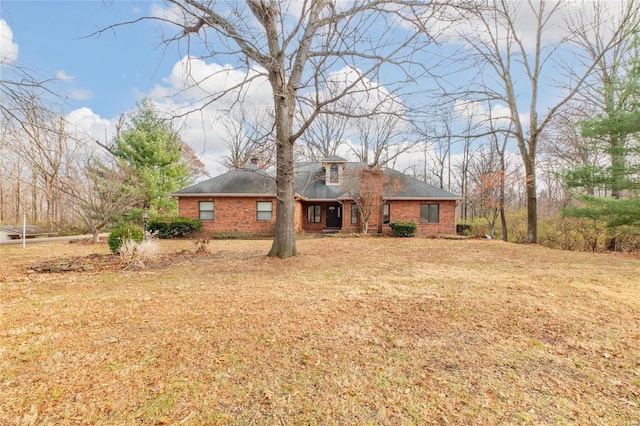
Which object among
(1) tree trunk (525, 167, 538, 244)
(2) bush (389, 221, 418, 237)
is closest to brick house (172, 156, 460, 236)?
(2) bush (389, 221, 418, 237)

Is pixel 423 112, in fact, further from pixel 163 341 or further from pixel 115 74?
pixel 115 74

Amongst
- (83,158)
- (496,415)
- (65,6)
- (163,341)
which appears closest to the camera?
(496,415)

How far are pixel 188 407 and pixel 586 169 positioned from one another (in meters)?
14.3

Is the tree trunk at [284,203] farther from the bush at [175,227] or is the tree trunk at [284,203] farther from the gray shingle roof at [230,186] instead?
the bush at [175,227]

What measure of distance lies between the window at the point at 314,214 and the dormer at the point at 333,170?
1.92 m

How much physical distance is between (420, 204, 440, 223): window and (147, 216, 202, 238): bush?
13.3 m

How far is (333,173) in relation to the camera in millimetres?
20156

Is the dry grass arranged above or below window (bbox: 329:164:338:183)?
below

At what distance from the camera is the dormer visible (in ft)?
64.1

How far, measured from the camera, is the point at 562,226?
50.1ft

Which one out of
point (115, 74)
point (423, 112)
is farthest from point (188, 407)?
point (115, 74)

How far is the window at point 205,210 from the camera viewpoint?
1725cm

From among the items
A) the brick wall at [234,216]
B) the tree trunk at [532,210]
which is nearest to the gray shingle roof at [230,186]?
the brick wall at [234,216]

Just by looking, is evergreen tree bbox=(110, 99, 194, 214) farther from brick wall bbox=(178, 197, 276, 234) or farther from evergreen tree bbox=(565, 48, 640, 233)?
evergreen tree bbox=(565, 48, 640, 233)
